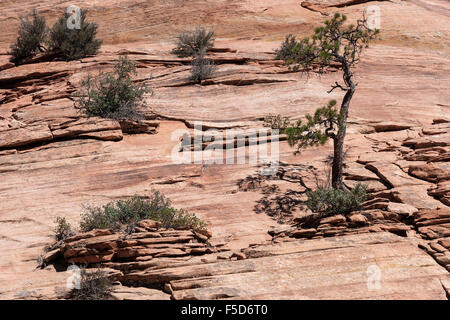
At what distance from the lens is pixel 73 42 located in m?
17.6

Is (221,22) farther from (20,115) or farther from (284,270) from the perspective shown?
(284,270)

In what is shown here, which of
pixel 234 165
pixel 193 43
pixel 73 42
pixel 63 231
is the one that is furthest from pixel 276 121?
pixel 73 42

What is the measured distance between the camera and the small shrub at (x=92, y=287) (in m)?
7.97

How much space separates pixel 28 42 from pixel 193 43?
17.1 ft

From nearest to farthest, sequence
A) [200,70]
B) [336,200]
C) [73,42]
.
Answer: [336,200] < [200,70] < [73,42]

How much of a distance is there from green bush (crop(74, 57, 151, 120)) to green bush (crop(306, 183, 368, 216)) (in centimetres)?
556

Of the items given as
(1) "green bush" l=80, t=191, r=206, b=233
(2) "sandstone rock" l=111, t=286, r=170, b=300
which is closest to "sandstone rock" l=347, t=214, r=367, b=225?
(1) "green bush" l=80, t=191, r=206, b=233

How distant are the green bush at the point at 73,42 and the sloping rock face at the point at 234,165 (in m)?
0.56

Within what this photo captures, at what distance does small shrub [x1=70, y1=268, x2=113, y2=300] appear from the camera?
797 cm

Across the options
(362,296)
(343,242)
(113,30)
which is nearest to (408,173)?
(343,242)

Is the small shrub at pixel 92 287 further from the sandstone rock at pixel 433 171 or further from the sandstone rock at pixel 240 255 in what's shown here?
the sandstone rock at pixel 433 171

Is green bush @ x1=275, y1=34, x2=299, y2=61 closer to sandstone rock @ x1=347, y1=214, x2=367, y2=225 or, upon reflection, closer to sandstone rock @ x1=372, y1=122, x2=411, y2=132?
sandstone rock @ x1=372, y1=122, x2=411, y2=132

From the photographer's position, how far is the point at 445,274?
313 inches

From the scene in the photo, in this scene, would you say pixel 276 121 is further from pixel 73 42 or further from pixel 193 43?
pixel 73 42
